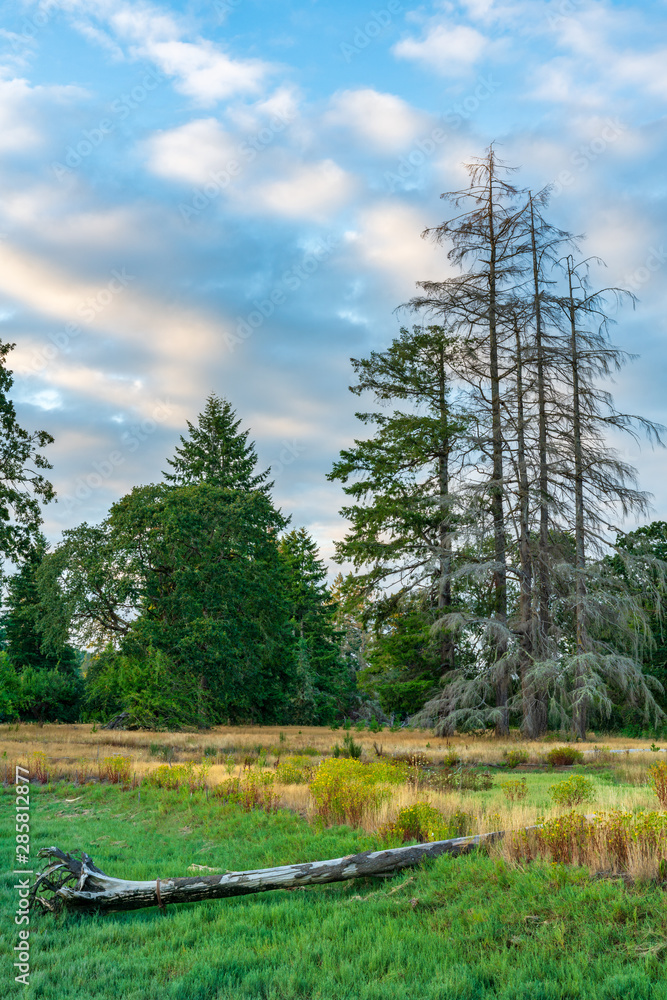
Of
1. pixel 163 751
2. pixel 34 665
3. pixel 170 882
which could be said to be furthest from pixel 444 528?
pixel 34 665

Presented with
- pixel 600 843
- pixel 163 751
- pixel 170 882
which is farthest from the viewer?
pixel 163 751

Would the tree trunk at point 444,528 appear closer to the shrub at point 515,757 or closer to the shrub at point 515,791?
the shrub at point 515,757

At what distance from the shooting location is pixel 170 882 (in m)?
6.50

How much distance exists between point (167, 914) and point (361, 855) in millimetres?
1904

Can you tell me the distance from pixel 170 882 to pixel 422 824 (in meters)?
3.04

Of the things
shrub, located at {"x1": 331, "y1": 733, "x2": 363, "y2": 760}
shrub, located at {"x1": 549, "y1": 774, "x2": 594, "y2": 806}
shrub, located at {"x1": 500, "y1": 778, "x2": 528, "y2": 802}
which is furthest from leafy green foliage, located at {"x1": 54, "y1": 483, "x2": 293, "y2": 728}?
shrub, located at {"x1": 549, "y1": 774, "x2": 594, "y2": 806}

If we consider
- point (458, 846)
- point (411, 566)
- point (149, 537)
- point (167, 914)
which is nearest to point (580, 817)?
point (458, 846)

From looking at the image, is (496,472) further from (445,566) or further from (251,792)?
(251,792)

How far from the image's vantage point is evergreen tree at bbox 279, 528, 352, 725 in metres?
47.3

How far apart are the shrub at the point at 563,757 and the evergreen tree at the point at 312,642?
28.0 meters

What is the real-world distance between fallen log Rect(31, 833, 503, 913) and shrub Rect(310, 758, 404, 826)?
8.19 ft

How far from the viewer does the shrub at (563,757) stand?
18.0 meters

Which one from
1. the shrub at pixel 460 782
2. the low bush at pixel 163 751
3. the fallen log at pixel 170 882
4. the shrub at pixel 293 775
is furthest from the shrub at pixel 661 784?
the low bush at pixel 163 751

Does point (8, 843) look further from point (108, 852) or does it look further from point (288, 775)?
point (288, 775)
